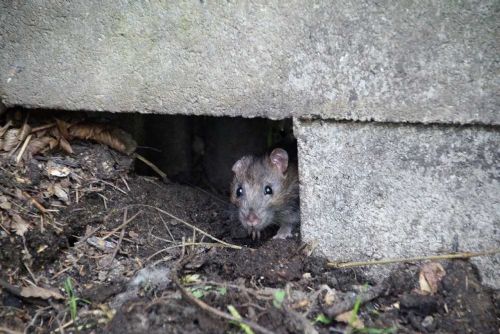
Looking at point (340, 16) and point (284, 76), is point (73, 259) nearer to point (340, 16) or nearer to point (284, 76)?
point (284, 76)

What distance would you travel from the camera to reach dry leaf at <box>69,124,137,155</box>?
14.7 feet

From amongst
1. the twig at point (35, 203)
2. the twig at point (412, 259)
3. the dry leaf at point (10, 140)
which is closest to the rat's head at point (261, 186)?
the twig at point (412, 259)

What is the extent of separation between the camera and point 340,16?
3.33m

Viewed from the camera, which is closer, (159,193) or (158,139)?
(159,193)

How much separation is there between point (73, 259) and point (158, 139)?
7.20 feet

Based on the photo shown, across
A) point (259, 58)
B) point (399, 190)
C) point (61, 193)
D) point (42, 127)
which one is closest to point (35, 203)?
point (61, 193)

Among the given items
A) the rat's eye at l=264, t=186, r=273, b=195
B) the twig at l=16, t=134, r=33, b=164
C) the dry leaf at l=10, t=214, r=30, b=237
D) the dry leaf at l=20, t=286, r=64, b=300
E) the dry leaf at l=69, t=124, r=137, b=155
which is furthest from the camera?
the rat's eye at l=264, t=186, r=273, b=195

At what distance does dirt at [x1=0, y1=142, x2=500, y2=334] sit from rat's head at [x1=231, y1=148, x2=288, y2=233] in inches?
11.0

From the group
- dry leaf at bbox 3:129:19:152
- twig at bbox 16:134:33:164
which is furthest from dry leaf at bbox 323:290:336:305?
dry leaf at bbox 3:129:19:152

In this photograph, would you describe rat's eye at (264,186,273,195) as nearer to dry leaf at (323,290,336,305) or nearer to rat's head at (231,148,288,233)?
rat's head at (231,148,288,233)

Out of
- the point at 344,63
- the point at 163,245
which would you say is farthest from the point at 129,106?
the point at 344,63

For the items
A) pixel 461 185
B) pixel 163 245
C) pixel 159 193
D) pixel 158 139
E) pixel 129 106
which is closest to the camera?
pixel 461 185

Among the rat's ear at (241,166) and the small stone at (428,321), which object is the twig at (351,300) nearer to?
the small stone at (428,321)

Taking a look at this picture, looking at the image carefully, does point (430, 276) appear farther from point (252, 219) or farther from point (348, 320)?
point (252, 219)
